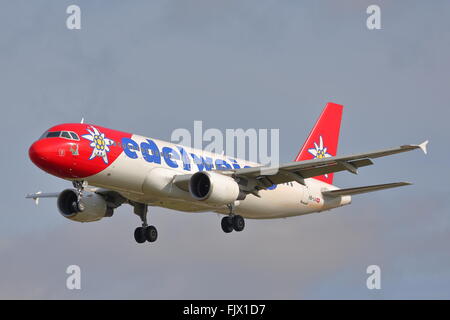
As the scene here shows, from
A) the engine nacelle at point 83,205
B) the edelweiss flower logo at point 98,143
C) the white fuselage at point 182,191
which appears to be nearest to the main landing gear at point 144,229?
the engine nacelle at point 83,205

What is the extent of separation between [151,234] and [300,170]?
29.5 feet

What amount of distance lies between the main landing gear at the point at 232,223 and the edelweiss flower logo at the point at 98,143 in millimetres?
8328

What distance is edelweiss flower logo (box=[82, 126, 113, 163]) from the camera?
49.1 m

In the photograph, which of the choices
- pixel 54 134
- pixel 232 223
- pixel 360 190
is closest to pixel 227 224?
pixel 232 223

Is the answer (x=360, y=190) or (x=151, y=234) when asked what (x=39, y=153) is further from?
(x=360, y=190)

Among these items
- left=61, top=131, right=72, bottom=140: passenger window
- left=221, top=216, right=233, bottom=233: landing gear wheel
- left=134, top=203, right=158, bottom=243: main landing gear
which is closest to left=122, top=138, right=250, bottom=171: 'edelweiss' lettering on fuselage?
left=221, top=216, right=233, bottom=233: landing gear wheel

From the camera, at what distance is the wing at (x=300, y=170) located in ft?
166

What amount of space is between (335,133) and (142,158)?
19192mm

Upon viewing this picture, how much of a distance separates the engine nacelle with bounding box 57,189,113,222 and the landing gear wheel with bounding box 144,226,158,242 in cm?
255

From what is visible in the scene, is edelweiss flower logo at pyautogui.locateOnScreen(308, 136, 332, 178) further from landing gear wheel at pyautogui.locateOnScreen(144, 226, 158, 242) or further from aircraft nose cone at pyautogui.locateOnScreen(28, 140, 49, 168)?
aircraft nose cone at pyautogui.locateOnScreen(28, 140, 49, 168)

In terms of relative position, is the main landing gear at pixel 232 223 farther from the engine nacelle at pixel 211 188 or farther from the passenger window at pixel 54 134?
the passenger window at pixel 54 134

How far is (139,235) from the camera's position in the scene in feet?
188

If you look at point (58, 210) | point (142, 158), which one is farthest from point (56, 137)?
point (58, 210)

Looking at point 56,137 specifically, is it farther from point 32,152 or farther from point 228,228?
point 228,228
